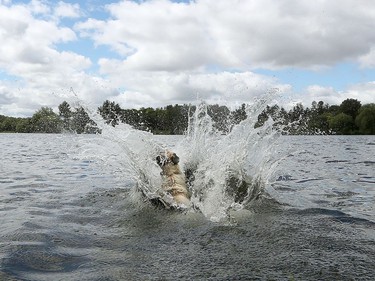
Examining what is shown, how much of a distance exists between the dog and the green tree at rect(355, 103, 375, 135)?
106247mm

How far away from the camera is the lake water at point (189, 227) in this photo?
18.2ft

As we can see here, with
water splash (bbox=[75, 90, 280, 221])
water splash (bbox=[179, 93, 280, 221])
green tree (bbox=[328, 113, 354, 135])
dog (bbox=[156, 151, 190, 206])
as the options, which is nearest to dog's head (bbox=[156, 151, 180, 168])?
dog (bbox=[156, 151, 190, 206])

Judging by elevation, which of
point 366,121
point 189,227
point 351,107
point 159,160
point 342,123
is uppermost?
point 351,107

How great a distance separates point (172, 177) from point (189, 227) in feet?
8.02

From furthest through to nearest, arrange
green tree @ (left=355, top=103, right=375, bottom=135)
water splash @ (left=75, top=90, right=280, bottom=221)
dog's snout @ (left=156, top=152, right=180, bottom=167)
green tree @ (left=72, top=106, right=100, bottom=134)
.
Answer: green tree @ (left=355, top=103, right=375, bottom=135) → green tree @ (left=72, top=106, right=100, bottom=134) → water splash @ (left=75, top=90, right=280, bottom=221) → dog's snout @ (left=156, top=152, right=180, bottom=167)

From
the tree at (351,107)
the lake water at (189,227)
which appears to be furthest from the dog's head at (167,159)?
the tree at (351,107)

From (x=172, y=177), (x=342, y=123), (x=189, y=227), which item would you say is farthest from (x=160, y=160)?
(x=342, y=123)

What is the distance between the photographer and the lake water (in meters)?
5.55

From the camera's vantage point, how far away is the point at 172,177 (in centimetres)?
1002

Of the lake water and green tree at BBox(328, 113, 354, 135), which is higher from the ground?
green tree at BBox(328, 113, 354, 135)

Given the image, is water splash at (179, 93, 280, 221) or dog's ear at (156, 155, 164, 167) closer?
dog's ear at (156, 155, 164, 167)

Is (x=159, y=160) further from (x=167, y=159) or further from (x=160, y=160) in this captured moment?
(x=167, y=159)

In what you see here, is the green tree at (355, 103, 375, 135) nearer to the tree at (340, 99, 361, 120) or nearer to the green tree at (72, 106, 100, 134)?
the tree at (340, 99, 361, 120)

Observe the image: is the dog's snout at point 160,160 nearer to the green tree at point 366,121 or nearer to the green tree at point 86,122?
the green tree at point 86,122
